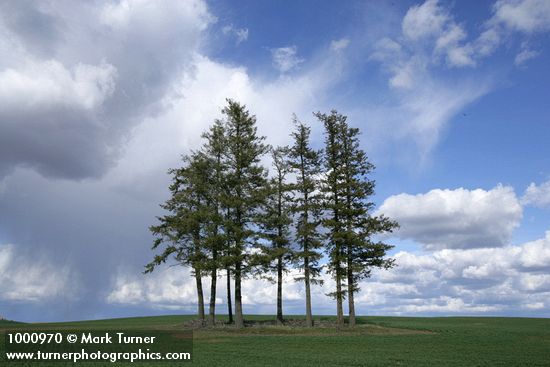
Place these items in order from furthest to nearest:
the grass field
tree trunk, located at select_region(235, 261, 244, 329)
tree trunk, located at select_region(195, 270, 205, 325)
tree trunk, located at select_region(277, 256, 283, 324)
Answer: tree trunk, located at select_region(195, 270, 205, 325) → tree trunk, located at select_region(277, 256, 283, 324) → tree trunk, located at select_region(235, 261, 244, 329) → the grass field

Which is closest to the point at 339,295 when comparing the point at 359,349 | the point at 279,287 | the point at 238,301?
the point at 279,287

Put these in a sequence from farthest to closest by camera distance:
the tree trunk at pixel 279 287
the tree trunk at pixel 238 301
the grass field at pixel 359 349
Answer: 1. the tree trunk at pixel 279 287
2. the tree trunk at pixel 238 301
3. the grass field at pixel 359 349

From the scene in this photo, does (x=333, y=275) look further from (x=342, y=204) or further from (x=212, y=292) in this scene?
(x=212, y=292)

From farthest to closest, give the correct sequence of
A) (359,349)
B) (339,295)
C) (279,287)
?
(279,287) < (339,295) < (359,349)

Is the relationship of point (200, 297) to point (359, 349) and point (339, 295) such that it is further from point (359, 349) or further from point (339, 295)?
point (359, 349)

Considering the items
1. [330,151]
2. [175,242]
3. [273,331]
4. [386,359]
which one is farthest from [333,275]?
[386,359]

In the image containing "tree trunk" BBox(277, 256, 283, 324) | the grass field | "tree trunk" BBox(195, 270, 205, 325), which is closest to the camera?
the grass field

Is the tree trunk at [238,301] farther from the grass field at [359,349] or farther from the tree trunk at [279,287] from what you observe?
the tree trunk at [279,287]

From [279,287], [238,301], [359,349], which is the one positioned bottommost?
[359,349]

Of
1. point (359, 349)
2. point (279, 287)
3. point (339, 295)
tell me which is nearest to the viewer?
point (359, 349)

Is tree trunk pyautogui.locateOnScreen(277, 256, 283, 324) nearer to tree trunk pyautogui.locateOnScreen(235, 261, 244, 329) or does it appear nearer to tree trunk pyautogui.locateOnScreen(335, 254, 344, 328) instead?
tree trunk pyautogui.locateOnScreen(235, 261, 244, 329)

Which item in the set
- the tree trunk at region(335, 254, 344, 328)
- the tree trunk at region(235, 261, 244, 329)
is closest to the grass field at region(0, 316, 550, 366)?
the tree trunk at region(235, 261, 244, 329)

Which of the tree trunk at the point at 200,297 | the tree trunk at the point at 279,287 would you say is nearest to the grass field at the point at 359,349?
the tree trunk at the point at 279,287

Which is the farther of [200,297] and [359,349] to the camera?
[200,297]
